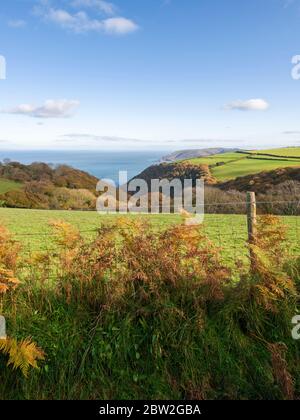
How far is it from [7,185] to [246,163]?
43008 mm

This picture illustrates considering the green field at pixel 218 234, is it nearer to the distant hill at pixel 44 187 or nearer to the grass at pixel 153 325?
the grass at pixel 153 325

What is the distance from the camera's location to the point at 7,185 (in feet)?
201

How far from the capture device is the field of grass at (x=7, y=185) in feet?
189

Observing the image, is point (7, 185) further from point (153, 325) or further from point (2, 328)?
point (153, 325)

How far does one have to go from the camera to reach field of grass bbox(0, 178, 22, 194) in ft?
189

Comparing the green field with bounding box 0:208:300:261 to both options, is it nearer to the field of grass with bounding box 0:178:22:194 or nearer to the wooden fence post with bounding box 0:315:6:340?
the wooden fence post with bounding box 0:315:6:340

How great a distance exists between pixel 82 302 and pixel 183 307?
125 centimetres

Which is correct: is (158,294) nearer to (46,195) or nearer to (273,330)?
(273,330)

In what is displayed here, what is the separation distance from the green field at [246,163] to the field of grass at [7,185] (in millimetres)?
32932

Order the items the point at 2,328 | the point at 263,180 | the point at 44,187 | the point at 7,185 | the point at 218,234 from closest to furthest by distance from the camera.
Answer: the point at 2,328 < the point at 218,234 < the point at 263,180 < the point at 7,185 < the point at 44,187

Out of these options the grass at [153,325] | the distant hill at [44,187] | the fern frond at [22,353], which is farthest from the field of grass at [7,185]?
the fern frond at [22,353]

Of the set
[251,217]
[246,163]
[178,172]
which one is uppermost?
[246,163]

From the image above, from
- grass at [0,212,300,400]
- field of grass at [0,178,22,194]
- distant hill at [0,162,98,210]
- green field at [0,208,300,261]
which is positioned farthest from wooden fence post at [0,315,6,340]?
field of grass at [0,178,22,194]

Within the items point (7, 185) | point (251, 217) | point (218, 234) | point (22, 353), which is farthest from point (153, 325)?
point (7, 185)
